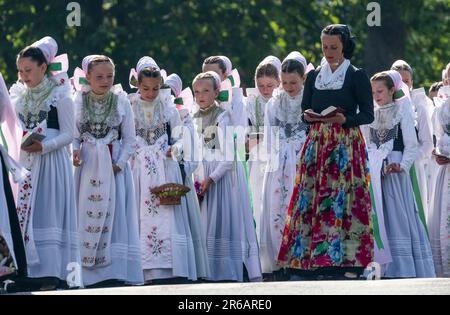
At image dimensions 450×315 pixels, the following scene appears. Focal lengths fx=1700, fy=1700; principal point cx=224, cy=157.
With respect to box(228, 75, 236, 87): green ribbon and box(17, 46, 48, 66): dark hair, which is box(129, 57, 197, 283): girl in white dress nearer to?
box(228, 75, 236, 87): green ribbon

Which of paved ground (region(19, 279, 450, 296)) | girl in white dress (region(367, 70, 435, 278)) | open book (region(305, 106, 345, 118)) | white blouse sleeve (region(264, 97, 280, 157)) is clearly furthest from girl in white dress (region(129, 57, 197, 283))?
paved ground (region(19, 279, 450, 296))

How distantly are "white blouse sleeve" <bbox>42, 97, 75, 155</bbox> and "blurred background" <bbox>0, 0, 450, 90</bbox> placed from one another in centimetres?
1236

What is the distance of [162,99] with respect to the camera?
14945 millimetres

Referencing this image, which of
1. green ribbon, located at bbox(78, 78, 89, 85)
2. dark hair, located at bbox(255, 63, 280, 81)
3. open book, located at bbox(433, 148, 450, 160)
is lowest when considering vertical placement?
open book, located at bbox(433, 148, 450, 160)

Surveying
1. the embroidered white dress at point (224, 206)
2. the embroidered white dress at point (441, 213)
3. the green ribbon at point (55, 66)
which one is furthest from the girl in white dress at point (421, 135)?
the green ribbon at point (55, 66)

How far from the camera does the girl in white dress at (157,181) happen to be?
1477 centimetres

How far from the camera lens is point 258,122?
630 inches

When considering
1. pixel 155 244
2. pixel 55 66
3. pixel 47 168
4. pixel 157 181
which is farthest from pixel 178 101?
pixel 47 168

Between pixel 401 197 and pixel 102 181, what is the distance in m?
3.19

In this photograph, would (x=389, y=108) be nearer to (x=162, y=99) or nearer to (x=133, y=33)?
(x=162, y=99)

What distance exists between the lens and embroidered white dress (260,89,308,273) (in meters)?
15.2

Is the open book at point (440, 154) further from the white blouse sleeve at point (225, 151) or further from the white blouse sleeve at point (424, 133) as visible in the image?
the white blouse sleeve at point (225, 151)
